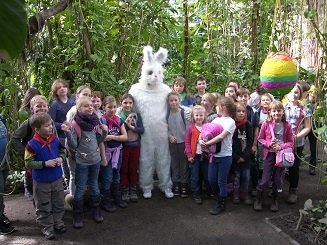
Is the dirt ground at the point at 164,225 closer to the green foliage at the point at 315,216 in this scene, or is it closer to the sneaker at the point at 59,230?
the sneaker at the point at 59,230

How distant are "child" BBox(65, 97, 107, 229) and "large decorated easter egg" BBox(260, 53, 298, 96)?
1505 mm

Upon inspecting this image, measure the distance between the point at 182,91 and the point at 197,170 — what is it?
1.03 m

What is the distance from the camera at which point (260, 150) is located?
4.10 metres

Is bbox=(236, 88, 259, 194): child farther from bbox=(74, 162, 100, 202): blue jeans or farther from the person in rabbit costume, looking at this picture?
bbox=(74, 162, 100, 202): blue jeans

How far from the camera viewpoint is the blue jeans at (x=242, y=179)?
3.88 meters

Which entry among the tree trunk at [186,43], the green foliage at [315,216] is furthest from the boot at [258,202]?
the tree trunk at [186,43]

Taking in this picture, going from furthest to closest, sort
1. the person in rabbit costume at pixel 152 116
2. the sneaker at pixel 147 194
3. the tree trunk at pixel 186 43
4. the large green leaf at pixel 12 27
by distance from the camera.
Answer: the tree trunk at pixel 186 43 < the sneaker at pixel 147 194 < the person in rabbit costume at pixel 152 116 < the large green leaf at pixel 12 27

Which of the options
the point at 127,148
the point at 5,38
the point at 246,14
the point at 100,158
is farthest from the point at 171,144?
the point at 5,38

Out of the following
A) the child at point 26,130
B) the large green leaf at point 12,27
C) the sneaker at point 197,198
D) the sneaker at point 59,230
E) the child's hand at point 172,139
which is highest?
the large green leaf at point 12,27

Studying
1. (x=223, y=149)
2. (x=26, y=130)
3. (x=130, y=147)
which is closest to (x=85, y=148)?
(x=26, y=130)

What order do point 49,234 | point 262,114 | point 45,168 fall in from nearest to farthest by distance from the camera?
point 45,168 → point 49,234 → point 262,114

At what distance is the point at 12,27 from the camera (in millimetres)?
415

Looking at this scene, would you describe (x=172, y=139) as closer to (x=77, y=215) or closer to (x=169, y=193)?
(x=169, y=193)

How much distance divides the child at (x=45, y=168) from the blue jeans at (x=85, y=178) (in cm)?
20
